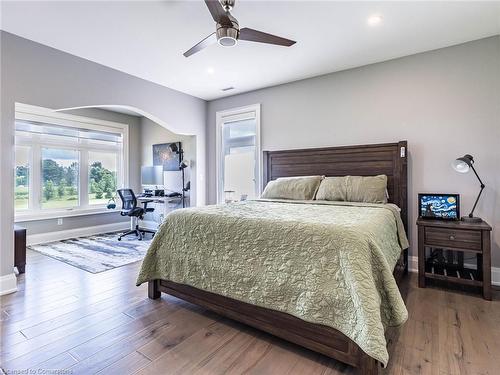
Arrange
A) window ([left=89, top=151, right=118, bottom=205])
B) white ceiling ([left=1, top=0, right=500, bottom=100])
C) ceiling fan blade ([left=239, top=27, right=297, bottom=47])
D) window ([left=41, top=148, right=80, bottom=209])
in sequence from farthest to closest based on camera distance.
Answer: window ([left=89, top=151, right=118, bottom=205]) < window ([left=41, top=148, right=80, bottom=209]) < white ceiling ([left=1, top=0, right=500, bottom=100]) < ceiling fan blade ([left=239, top=27, right=297, bottom=47])

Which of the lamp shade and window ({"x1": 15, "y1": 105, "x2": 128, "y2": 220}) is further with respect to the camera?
window ({"x1": 15, "y1": 105, "x2": 128, "y2": 220})

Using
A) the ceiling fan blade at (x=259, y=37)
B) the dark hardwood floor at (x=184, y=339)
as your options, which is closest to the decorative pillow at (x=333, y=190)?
the dark hardwood floor at (x=184, y=339)

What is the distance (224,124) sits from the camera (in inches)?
193

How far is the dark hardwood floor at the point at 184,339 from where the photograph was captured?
5.06ft

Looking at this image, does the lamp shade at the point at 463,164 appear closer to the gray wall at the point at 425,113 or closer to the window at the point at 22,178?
the gray wall at the point at 425,113

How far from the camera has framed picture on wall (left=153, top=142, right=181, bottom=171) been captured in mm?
5516

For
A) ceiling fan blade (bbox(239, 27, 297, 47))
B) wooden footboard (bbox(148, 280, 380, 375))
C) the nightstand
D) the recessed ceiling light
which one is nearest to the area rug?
wooden footboard (bbox(148, 280, 380, 375))

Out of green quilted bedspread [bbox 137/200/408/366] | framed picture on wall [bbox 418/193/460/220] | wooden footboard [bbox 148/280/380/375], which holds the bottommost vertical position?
wooden footboard [bbox 148/280/380/375]

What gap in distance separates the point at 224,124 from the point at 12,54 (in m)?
2.97

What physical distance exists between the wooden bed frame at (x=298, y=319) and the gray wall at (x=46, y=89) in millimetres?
1767

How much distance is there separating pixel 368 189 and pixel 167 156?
4.23 metres

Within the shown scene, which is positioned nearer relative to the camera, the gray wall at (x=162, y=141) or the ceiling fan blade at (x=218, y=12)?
the ceiling fan blade at (x=218, y=12)

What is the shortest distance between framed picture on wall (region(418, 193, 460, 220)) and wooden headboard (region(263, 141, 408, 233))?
0.76ft

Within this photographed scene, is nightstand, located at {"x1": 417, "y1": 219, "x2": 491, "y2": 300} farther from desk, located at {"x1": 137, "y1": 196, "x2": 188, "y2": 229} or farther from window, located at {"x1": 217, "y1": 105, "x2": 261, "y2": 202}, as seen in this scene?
desk, located at {"x1": 137, "y1": 196, "x2": 188, "y2": 229}
